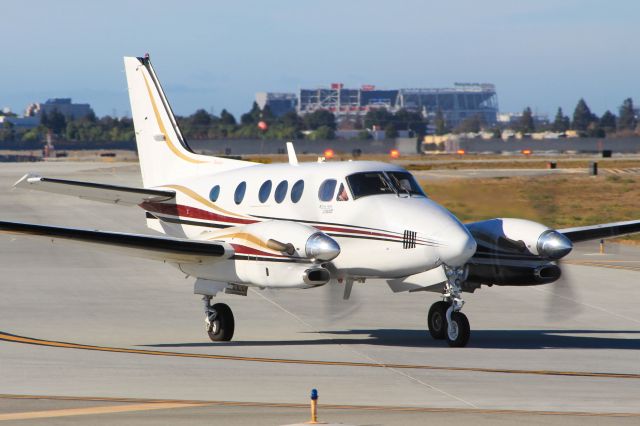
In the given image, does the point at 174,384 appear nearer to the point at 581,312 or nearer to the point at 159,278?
the point at 581,312

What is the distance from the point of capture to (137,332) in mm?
22703

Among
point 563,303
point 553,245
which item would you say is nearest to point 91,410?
point 553,245

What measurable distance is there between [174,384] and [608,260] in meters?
24.8

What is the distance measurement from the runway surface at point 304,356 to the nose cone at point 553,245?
1811 mm

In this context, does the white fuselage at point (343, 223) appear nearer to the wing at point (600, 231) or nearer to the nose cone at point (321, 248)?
the nose cone at point (321, 248)

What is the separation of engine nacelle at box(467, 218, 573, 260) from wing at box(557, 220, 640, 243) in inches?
57.5

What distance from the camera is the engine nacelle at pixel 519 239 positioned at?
69.0ft

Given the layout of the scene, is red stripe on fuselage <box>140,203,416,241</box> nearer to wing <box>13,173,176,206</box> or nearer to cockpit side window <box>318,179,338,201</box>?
wing <box>13,173,176,206</box>

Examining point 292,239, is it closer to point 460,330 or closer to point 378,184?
point 378,184

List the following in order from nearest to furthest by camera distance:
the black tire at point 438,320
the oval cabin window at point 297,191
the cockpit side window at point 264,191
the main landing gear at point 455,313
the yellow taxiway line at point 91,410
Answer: the yellow taxiway line at point 91,410 → the main landing gear at point 455,313 → the black tire at point 438,320 → the oval cabin window at point 297,191 → the cockpit side window at point 264,191

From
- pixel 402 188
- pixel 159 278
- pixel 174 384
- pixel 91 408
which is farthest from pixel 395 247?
pixel 159 278

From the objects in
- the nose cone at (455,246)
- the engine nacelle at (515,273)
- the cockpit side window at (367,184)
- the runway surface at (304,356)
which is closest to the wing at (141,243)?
the runway surface at (304,356)

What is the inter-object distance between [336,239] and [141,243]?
3.68 metres

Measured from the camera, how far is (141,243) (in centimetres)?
2042
